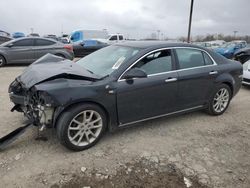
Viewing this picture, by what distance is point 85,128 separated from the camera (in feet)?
11.1

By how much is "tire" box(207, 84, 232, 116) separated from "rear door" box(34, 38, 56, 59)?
27.4ft

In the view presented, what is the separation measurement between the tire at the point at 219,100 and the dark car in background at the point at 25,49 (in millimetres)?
8296

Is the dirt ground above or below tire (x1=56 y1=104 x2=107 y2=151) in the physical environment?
below

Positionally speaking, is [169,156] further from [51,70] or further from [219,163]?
[51,70]

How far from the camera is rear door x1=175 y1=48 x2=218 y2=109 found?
416cm

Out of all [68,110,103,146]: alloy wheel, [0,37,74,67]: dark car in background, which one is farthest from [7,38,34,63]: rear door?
[68,110,103,146]: alloy wheel

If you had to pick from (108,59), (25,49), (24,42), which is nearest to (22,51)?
(25,49)

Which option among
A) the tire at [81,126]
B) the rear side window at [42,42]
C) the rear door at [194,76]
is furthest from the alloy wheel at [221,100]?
the rear side window at [42,42]

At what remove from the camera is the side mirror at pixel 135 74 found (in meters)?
3.48

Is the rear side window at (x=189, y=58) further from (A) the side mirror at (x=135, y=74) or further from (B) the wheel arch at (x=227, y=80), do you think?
(A) the side mirror at (x=135, y=74)

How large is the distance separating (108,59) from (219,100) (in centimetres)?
240

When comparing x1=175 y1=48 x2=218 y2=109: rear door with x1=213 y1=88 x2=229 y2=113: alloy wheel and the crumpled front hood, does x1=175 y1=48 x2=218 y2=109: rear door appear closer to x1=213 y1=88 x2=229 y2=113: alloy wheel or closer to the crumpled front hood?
x1=213 y1=88 x2=229 y2=113: alloy wheel

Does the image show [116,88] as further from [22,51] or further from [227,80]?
[22,51]

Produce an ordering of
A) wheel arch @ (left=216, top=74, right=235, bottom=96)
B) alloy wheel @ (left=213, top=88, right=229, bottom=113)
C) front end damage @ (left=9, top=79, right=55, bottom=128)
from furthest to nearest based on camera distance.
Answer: alloy wheel @ (left=213, top=88, right=229, bottom=113) < wheel arch @ (left=216, top=74, right=235, bottom=96) < front end damage @ (left=9, top=79, right=55, bottom=128)
